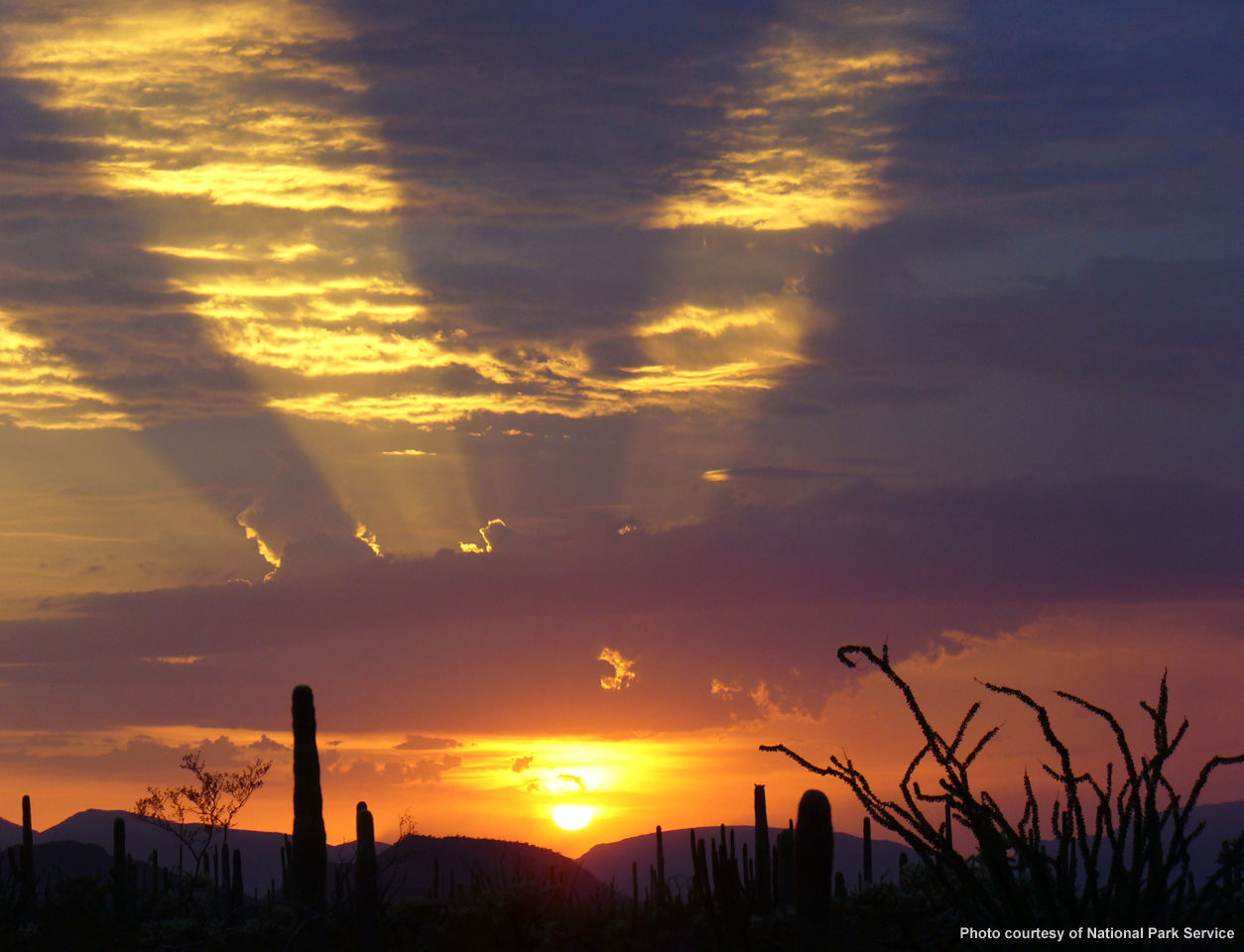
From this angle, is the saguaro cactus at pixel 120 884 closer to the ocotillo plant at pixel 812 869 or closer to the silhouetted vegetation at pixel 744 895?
the silhouetted vegetation at pixel 744 895

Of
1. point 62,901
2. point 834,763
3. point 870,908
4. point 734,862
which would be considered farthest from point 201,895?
point 834,763

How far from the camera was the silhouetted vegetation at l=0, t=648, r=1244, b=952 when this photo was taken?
6652 mm

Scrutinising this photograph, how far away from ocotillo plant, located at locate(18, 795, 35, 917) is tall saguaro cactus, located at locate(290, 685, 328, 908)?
623cm

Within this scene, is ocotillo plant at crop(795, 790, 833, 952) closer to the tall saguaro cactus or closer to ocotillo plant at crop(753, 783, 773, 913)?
ocotillo plant at crop(753, 783, 773, 913)

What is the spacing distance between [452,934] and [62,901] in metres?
10.5

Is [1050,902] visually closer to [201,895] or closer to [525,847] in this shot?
[201,895]

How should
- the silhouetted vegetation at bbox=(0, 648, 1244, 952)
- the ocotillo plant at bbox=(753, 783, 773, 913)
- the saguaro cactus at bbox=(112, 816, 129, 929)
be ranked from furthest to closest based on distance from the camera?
the saguaro cactus at bbox=(112, 816, 129, 929), the ocotillo plant at bbox=(753, 783, 773, 913), the silhouetted vegetation at bbox=(0, 648, 1244, 952)

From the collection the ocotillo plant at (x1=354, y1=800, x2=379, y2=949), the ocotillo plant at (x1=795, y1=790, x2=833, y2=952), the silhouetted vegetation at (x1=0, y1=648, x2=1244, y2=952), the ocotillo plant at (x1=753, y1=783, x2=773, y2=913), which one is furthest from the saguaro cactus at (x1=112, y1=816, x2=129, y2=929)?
the ocotillo plant at (x1=795, y1=790, x2=833, y2=952)

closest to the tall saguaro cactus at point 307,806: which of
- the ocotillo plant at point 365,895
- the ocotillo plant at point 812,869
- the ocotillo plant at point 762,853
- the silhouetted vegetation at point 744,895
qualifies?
the silhouetted vegetation at point 744,895

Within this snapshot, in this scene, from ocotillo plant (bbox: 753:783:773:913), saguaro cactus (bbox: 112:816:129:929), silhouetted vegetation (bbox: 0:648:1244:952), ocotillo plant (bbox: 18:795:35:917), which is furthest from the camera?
ocotillo plant (bbox: 18:795:35:917)

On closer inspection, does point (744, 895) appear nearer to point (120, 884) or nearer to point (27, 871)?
point (120, 884)

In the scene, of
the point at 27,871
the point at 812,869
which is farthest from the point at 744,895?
the point at 27,871

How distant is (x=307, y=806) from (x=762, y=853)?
1047 centimetres

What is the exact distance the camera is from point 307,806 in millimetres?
28859
